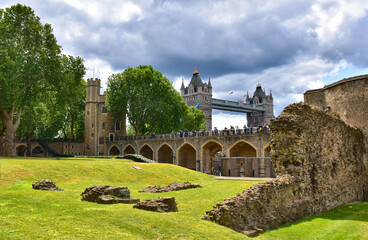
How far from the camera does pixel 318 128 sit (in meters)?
12.6

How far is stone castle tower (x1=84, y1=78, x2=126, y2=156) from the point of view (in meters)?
55.8

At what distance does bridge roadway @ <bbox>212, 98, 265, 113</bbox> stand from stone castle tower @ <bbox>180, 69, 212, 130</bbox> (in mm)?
3264

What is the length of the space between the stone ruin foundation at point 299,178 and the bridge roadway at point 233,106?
87.6 m

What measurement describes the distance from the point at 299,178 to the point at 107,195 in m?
6.04

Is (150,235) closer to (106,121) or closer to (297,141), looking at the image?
(297,141)

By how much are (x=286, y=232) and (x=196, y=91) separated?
9225cm

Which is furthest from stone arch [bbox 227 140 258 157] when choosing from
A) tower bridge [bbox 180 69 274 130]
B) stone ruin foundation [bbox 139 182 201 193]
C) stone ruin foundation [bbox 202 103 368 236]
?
tower bridge [bbox 180 69 274 130]

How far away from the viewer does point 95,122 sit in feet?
183

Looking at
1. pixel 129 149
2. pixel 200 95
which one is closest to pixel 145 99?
pixel 129 149

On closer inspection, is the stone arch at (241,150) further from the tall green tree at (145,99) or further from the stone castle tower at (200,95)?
the stone castle tower at (200,95)

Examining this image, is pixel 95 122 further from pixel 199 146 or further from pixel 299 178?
pixel 299 178

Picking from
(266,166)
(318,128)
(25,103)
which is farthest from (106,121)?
(318,128)

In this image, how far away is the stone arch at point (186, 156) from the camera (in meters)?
46.5

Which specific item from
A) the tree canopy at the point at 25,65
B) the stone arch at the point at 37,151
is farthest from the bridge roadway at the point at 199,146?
the tree canopy at the point at 25,65
